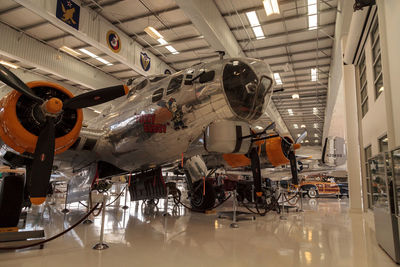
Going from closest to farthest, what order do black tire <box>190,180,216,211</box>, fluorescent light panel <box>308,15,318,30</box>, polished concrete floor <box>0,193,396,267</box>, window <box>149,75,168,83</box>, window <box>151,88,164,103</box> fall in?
polished concrete floor <box>0,193,396,267</box> → window <box>151,88,164,103</box> → window <box>149,75,168,83</box> → black tire <box>190,180,216,211</box> → fluorescent light panel <box>308,15,318,30</box>


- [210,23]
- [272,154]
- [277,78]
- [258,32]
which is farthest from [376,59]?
[277,78]

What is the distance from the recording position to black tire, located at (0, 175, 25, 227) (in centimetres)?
473

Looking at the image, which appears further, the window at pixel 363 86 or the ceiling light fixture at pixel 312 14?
the window at pixel 363 86

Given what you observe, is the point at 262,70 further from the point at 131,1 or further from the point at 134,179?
the point at 131,1

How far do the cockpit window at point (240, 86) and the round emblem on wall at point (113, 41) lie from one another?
26.4 feet

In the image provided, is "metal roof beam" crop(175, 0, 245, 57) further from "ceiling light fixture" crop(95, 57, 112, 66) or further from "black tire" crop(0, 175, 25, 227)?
"ceiling light fixture" crop(95, 57, 112, 66)

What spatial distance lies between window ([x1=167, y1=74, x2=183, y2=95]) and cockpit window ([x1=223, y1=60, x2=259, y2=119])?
1.01 metres

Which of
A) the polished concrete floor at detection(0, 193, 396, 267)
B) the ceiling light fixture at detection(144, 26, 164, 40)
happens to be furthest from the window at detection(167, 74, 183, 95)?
the ceiling light fixture at detection(144, 26, 164, 40)

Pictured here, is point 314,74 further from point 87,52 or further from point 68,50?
point 68,50

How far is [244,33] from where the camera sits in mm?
12820

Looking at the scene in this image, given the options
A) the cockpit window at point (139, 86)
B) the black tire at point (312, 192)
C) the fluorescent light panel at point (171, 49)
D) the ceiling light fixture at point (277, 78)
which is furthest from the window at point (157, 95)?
the black tire at point (312, 192)

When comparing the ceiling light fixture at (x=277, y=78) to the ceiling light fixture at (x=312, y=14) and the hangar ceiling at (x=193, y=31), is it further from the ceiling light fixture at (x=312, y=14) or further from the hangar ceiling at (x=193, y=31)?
the ceiling light fixture at (x=312, y=14)

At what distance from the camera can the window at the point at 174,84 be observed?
5742mm

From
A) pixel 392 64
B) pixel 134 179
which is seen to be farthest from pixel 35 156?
pixel 392 64
